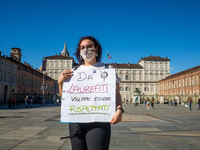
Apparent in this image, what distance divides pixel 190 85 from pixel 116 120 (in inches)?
2477

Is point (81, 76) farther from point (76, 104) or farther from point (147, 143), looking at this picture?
point (147, 143)

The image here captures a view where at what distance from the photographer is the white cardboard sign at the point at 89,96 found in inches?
93.1

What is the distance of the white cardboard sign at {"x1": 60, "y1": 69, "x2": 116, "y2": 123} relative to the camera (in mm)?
2364

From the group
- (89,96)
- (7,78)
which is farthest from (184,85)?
(89,96)

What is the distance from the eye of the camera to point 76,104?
248 cm

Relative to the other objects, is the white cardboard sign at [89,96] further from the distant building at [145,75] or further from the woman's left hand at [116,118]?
the distant building at [145,75]

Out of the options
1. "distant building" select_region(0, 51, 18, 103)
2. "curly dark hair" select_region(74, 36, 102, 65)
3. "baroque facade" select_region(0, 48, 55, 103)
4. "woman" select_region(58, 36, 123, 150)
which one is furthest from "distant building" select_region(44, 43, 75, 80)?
"woman" select_region(58, 36, 123, 150)

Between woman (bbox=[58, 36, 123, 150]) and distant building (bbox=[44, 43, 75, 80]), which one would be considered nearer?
woman (bbox=[58, 36, 123, 150])

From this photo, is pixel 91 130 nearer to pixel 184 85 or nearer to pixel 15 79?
pixel 15 79

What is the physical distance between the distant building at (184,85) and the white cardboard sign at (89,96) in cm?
5545

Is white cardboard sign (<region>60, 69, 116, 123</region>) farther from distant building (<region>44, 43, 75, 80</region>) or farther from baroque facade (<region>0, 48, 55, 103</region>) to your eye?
distant building (<region>44, 43, 75, 80</region>)

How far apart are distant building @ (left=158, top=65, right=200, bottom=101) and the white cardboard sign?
182ft

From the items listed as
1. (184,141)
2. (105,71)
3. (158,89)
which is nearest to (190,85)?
(158,89)

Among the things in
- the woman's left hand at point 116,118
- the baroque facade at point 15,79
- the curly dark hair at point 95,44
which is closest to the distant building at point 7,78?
the baroque facade at point 15,79
